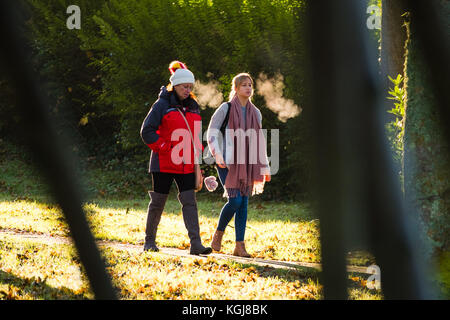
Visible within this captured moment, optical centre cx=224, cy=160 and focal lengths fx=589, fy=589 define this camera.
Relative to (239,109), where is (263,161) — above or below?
below

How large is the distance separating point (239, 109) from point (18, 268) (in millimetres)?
2798

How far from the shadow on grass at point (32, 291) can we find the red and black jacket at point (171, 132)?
1.73 meters

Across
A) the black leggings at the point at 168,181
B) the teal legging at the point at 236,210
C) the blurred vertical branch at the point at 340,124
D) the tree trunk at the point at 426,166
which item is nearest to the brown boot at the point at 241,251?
the teal legging at the point at 236,210

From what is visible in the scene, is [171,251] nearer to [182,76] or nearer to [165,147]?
[165,147]

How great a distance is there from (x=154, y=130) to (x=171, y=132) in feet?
0.60

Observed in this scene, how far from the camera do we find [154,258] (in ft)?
20.6

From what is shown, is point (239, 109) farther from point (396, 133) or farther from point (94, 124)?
point (94, 124)

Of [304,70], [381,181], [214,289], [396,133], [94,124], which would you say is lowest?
[214,289]

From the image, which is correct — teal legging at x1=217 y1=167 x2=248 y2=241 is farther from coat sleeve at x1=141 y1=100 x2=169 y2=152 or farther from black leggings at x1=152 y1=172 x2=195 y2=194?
coat sleeve at x1=141 y1=100 x2=169 y2=152

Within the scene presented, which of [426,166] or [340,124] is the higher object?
[426,166]

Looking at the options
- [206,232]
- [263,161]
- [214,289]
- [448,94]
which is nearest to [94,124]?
[206,232]

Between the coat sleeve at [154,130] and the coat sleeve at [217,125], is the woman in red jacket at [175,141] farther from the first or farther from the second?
the coat sleeve at [217,125]

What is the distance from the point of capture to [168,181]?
6336 millimetres

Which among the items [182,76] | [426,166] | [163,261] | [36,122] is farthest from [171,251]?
[36,122]
